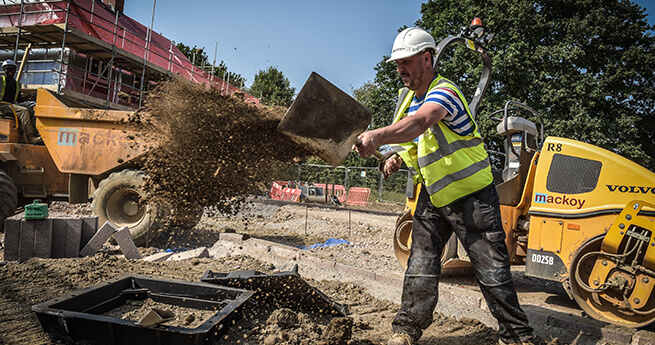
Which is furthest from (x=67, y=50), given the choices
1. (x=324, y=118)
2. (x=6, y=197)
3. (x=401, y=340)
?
(x=401, y=340)

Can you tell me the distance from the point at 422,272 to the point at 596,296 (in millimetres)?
2102

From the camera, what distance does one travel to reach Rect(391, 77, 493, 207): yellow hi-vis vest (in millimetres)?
2848

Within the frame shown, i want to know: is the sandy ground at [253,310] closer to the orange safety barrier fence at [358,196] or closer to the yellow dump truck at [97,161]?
the yellow dump truck at [97,161]

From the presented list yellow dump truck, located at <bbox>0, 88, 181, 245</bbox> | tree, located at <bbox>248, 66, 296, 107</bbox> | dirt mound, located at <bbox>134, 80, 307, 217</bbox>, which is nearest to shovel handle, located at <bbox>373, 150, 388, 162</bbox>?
dirt mound, located at <bbox>134, 80, 307, 217</bbox>

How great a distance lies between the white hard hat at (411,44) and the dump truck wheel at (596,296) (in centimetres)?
262

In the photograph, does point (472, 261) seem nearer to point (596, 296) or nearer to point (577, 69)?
point (596, 296)

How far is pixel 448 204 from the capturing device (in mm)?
2924

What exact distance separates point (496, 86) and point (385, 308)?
2124 cm

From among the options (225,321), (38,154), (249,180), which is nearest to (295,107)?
(225,321)

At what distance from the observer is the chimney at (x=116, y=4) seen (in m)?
21.8

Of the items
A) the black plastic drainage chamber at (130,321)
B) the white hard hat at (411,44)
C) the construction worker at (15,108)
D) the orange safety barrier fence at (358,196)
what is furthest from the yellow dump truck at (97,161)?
the orange safety barrier fence at (358,196)

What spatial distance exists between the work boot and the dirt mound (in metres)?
2.36

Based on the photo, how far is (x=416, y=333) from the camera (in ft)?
9.60

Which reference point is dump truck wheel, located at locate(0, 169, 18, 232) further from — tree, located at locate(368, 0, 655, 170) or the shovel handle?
tree, located at locate(368, 0, 655, 170)
